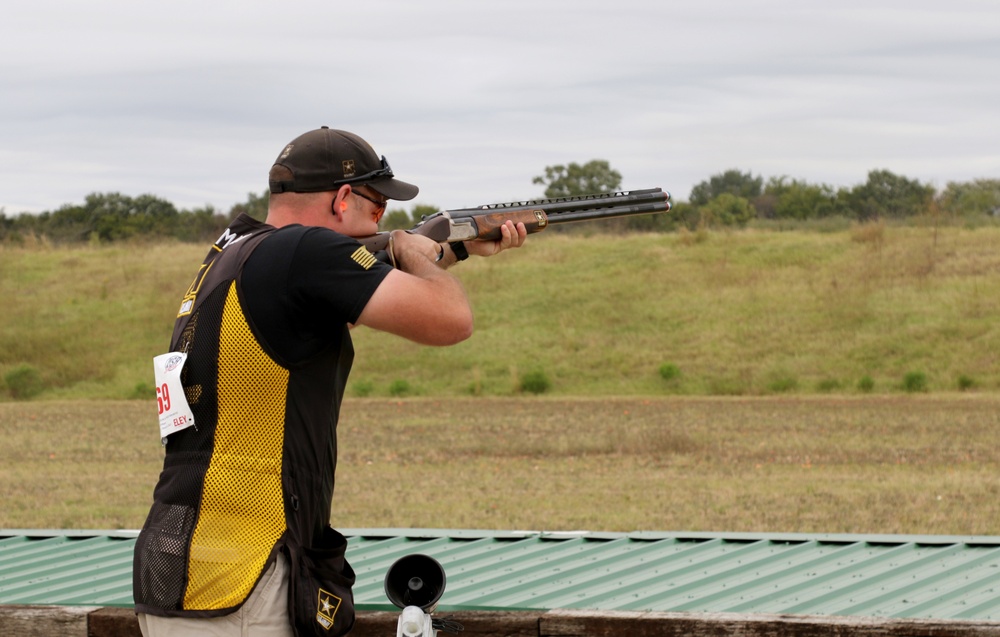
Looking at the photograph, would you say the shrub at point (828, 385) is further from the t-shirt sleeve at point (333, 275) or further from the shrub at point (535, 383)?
the t-shirt sleeve at point (333, 275)

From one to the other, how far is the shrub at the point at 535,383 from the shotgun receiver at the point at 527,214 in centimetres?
1636

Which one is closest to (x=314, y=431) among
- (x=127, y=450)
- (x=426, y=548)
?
(x=426, y=548)

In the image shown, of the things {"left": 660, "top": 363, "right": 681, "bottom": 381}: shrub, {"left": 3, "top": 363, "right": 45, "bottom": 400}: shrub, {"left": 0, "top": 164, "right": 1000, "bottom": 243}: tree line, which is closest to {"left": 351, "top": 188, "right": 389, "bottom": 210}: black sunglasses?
{"left": 660, "top": 363, "right": 681, "bottom": 381}: shrub

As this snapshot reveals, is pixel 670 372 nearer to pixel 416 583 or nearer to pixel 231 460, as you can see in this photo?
pixel 416 583

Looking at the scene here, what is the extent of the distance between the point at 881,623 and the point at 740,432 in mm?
10518

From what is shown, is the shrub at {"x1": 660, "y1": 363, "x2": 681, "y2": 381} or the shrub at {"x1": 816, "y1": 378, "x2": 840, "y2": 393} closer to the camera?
the shrub at {"x1": 816, "y1": 378, "x2": 840, "y2": 393}

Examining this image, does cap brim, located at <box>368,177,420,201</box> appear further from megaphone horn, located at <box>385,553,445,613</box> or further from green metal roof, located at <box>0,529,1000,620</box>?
green metal roof, located at <box>0,529,1000,620</box>

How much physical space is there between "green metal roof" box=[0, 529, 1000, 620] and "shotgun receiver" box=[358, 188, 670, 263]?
1.25 metres

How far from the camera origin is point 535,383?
21.0 meters

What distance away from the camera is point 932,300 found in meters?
23.7

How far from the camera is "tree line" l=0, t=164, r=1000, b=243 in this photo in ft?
124

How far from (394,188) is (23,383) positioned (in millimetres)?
21052

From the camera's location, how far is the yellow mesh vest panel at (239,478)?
110 inches

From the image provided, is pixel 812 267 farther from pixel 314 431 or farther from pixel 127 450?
pixel 314 431
